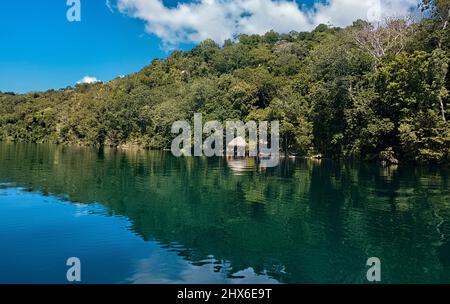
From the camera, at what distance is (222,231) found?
1625 cm

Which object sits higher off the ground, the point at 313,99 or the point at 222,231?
the point at 313,99

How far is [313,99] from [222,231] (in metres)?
46.1

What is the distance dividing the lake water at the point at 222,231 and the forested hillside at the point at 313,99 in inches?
721

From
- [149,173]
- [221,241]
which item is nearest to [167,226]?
[221,241]

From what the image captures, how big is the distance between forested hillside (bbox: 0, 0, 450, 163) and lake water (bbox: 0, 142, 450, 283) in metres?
18.3

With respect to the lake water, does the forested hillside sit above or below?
above

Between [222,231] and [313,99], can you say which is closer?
[222,231]

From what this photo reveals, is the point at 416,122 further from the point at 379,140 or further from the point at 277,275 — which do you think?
the point at 277,275

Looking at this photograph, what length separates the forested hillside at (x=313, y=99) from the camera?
44844mm

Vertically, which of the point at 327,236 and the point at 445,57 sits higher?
the point at 445,57

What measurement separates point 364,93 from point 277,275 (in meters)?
44.6

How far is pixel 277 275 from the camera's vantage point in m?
11.5

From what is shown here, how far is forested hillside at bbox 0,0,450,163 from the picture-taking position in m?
44.8

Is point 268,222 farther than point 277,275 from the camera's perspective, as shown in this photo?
Yes
